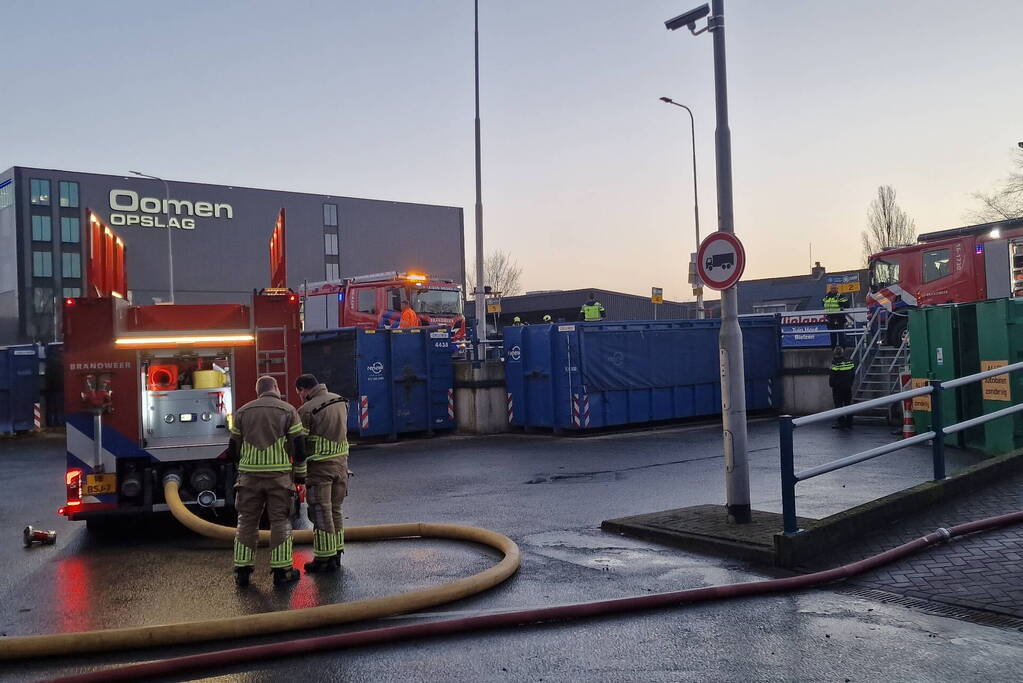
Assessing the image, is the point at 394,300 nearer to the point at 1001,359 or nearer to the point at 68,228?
the point at 1001,359

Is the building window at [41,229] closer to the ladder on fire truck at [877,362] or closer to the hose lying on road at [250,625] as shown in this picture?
the ladder on fire truck at [877,362]

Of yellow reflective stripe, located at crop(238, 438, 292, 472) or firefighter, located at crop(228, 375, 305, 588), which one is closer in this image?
firefighter, located at crop(228, 375, 305, 588)

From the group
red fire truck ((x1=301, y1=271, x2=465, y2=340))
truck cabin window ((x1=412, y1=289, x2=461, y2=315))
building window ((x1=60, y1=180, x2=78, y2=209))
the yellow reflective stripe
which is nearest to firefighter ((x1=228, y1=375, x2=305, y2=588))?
the yellow reflective stripe

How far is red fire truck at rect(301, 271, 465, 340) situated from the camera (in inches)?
1000

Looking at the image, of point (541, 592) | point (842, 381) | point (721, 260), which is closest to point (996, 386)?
point (721, 260)

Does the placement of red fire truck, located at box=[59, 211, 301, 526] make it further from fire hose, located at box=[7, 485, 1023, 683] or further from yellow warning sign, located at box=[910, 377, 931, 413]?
yellow warning sign, located at box=[910, 377, 931, 413]

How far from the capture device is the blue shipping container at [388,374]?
60.4ft

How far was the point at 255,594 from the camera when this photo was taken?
6980mm

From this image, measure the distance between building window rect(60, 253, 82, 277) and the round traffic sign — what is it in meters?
50.0

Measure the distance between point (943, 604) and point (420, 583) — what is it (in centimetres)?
369

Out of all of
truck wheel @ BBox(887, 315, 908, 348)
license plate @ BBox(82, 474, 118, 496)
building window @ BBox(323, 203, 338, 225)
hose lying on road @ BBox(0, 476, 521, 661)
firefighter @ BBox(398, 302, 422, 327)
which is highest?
building window @ BBox(323, 203, 338, 225)

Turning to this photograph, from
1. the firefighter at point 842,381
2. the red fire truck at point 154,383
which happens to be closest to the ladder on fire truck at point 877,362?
the firefighter at point 842,381

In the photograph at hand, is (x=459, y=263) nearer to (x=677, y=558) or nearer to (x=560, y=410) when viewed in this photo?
(x=560, y=410)

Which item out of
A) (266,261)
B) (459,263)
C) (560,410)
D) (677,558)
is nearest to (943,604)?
(677,558)
